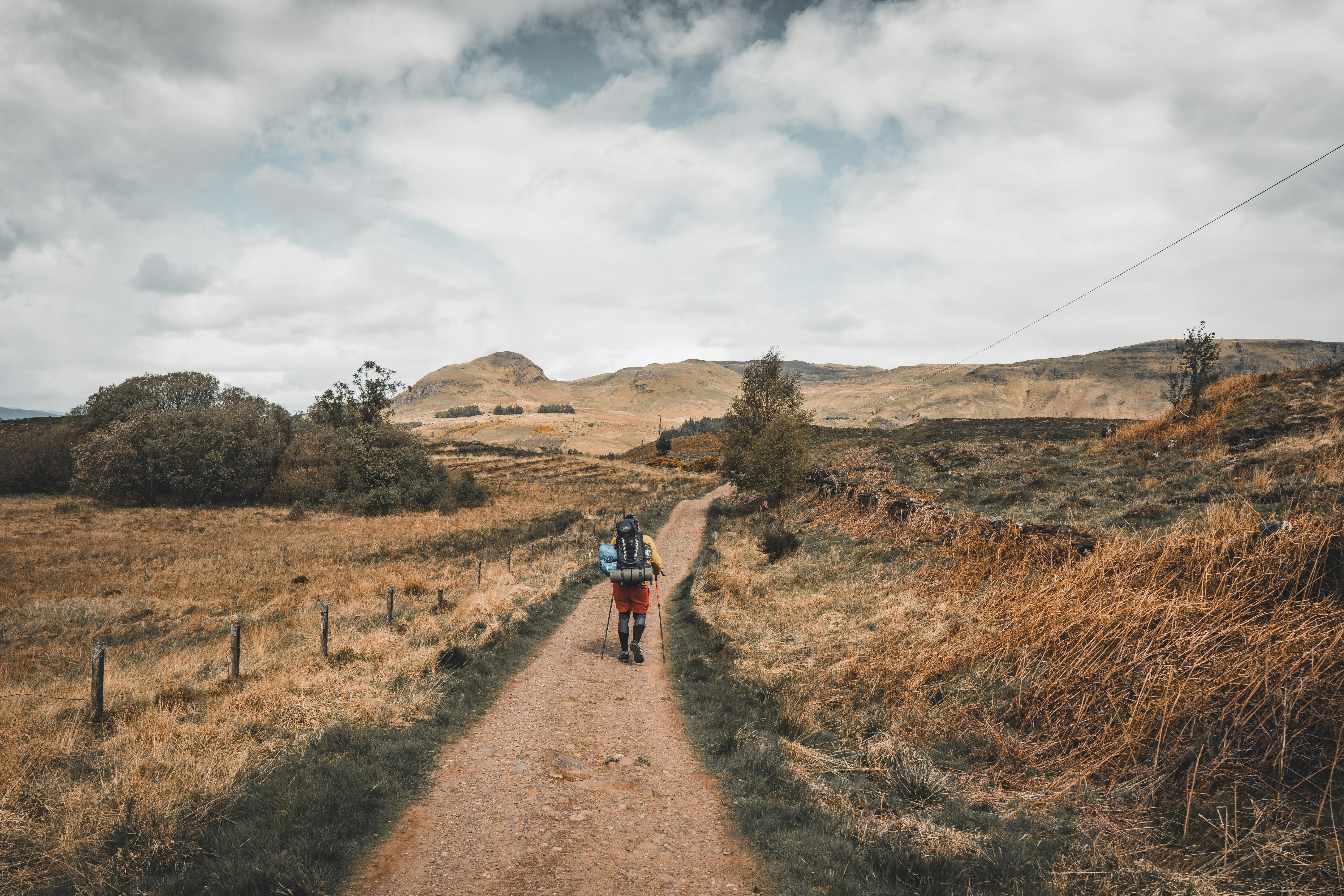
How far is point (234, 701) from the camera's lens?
7.68 metres

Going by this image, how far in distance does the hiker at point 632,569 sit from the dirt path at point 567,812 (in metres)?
1.75

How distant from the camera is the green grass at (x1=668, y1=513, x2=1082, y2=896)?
14.3 ft

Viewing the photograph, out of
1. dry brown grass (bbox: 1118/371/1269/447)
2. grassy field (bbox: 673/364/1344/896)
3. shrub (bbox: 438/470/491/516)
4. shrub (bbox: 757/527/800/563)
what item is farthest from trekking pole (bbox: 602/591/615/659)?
shrub (bbox: 438/470/491/516)

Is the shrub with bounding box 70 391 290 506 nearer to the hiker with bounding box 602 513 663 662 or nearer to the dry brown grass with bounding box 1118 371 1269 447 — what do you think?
the hiker with bounding box 602 513 663 662

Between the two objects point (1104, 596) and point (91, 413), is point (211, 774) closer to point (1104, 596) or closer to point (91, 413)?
point (1104, 596)

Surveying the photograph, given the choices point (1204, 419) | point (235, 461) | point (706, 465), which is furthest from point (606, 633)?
point (706, 465)

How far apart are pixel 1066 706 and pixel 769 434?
89.6ft

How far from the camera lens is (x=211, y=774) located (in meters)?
5.50

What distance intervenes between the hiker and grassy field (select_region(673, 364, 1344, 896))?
123cm

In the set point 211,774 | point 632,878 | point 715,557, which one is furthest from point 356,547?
point 632,878

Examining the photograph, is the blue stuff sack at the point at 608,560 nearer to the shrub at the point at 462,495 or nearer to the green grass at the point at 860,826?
the green grass at the point at 860,826

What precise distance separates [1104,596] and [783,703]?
4.37 m

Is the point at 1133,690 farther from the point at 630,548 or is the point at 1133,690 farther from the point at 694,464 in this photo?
the point at 694,464

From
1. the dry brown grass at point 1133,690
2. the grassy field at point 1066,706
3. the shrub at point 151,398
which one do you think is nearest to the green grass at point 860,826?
the grassy field at point 1066,706
